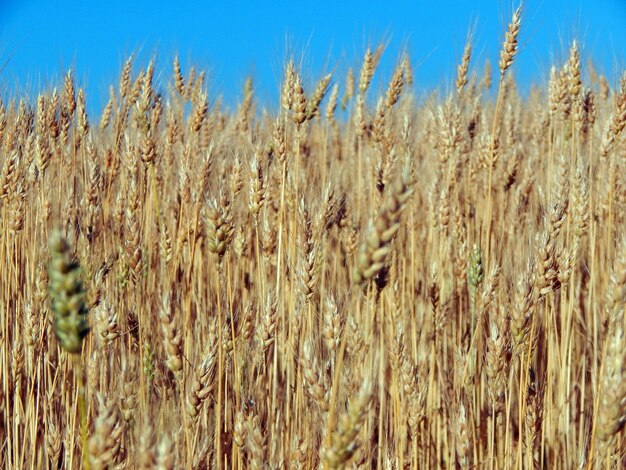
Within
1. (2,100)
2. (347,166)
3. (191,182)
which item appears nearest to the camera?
(191,182)

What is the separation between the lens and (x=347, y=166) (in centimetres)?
525

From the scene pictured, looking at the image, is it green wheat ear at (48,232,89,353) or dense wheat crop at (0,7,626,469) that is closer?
green wheat ear at (48,232,89,353)

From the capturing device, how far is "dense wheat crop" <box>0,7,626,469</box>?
53.4 inches

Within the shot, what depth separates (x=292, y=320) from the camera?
190 centimetres

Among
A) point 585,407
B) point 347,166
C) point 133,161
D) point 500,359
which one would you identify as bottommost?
point 585,407

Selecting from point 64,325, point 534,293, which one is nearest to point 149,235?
point 534,293

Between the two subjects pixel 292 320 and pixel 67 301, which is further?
pixel 292 320

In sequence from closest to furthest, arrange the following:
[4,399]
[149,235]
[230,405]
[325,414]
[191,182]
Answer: [325,414] → [230,405] → [4,399] → [191,182] → [149,235]

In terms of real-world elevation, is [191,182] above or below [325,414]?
above

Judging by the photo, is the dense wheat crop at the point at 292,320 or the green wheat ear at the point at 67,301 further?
the dense wheat crop at the point at 292,320

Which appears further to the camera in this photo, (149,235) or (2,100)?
(149,235)

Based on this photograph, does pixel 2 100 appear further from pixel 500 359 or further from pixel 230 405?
pixel 500 359

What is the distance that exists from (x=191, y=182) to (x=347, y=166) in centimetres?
275

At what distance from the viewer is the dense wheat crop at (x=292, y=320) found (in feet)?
4.45
